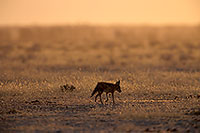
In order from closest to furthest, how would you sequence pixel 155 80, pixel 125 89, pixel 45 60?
pixel 125 89
pixel 155 80
pixel 45 60

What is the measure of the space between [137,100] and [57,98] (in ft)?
10.1

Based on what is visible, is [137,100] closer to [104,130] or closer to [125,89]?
[125,89]

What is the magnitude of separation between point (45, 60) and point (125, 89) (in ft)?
64.0

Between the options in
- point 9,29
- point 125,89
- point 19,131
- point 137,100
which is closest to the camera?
point 19,131

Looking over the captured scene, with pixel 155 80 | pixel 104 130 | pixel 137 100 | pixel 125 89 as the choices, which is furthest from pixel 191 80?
pixel 104 130

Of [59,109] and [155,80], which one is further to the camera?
[155,80]

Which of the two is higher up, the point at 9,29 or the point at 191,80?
the point at 9,29

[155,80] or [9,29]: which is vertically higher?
[9,29]

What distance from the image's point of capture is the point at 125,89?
1507 centimetres

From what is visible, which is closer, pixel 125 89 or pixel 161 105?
pixel 161 105

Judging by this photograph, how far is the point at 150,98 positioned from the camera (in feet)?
44.1

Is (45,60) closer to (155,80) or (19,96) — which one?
(155,80)

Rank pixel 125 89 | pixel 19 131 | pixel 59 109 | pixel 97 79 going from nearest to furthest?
pixel 19 131 < pixel 59 109 < pixel 125 89 < pixel 97 79

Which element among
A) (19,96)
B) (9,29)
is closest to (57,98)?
(19,96)
